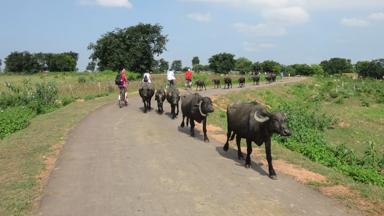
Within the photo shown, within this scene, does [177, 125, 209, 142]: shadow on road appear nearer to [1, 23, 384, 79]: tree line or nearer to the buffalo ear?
the buffalo ear

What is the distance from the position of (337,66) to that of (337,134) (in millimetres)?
Answer: 136959

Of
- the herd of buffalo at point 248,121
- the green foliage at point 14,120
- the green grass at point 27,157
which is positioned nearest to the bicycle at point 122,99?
the green grass at point 27,157

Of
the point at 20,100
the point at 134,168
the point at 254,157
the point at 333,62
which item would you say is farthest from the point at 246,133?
the point at 333,62

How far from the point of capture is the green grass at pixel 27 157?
887 centimetres

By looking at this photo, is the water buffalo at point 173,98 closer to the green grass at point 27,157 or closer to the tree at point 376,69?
the green grass at point 27,157

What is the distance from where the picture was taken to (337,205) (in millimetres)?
8875

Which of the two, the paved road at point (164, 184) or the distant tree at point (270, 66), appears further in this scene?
the distant tree at point (270, 66)

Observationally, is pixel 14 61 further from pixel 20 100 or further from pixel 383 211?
pixel 383 211

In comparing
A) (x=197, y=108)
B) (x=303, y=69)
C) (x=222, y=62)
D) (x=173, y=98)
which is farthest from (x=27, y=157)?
(x=303, y=69)

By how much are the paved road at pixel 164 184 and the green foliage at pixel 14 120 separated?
4669 millimetres

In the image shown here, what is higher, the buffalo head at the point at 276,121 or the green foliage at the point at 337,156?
the buffalo head at the point at 276,121

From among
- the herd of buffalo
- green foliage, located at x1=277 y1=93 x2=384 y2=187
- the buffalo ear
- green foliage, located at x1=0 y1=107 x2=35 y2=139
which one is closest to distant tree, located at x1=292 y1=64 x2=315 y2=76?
green foliage, located at x1=277 y1=93 x2=384 y2=187

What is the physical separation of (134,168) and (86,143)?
4.07m

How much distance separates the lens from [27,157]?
1295 cm
